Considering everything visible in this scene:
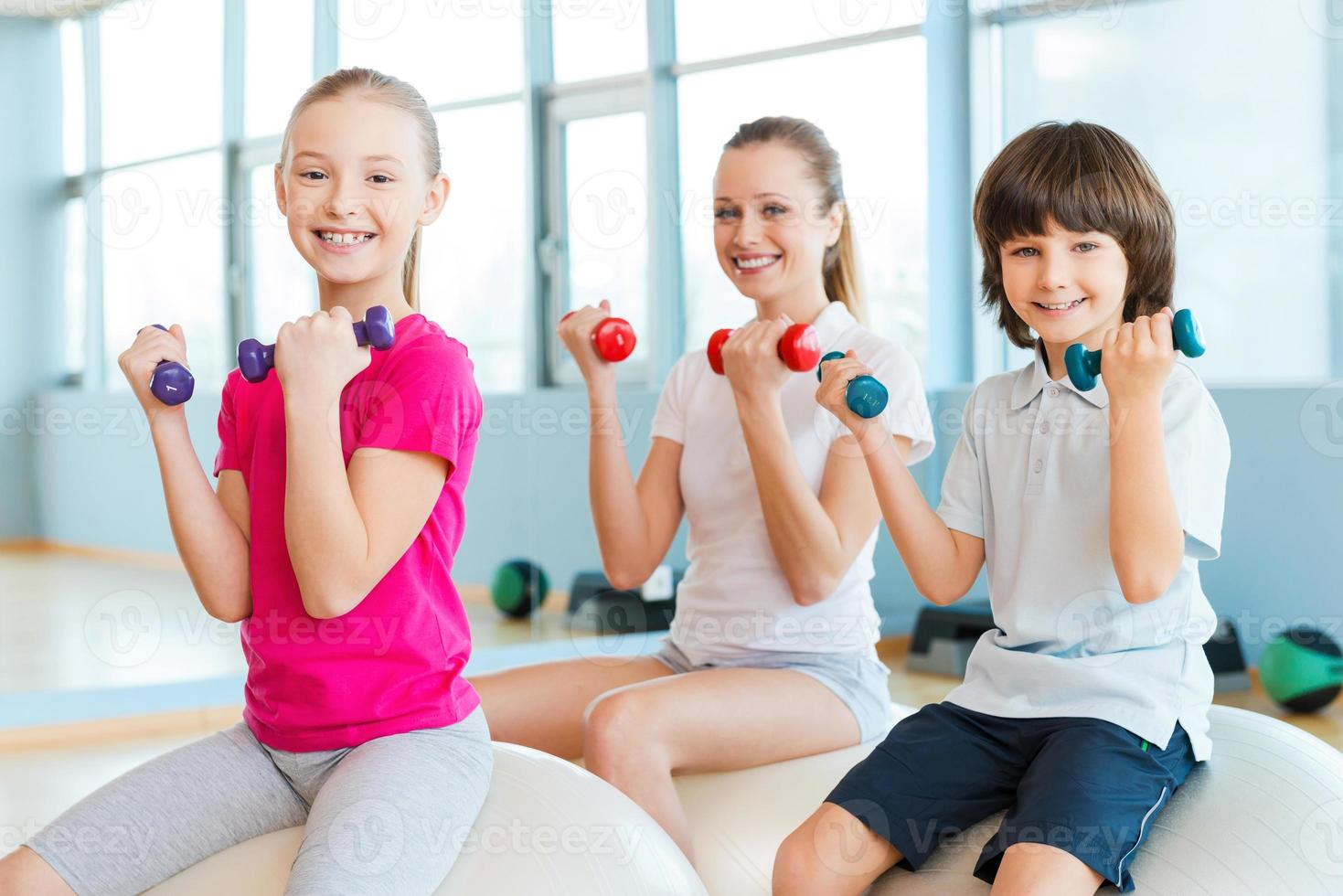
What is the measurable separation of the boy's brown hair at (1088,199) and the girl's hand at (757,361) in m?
0.28

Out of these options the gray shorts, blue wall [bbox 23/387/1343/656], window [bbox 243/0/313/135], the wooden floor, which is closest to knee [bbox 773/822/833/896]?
the gray shorts

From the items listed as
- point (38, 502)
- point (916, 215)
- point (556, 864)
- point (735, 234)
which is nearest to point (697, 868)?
point (556, 864)

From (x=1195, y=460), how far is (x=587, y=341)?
2.59 feet

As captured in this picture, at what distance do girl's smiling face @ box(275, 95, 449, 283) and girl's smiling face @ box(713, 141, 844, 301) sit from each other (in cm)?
58

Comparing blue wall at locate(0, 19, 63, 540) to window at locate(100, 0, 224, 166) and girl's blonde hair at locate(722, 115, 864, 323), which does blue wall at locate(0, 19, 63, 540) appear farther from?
girl's blonde hair at locate(722, 115, 864, 323)

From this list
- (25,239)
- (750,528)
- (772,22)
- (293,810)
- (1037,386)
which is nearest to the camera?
(293,810)

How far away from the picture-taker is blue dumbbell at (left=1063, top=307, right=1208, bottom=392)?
4.24 ft

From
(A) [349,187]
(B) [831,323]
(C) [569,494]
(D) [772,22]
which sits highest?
(D) [772,22]

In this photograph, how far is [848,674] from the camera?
172 cm

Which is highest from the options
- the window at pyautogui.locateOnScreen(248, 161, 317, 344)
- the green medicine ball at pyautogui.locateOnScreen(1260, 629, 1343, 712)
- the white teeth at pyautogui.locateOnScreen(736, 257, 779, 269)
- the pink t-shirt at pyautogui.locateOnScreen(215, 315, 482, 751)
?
the window at pyautogui.locateOnScreen(248, 161, 317, 344)

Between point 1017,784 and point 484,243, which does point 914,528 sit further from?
point 484,243

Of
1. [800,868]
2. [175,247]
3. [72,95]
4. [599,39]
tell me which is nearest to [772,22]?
[599,39]

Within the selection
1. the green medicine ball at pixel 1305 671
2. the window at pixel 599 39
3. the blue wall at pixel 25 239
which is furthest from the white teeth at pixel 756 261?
the window at pixel 599 39

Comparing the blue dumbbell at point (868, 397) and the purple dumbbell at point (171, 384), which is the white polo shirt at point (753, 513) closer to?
the blue dumbbell at point (868, 397)
